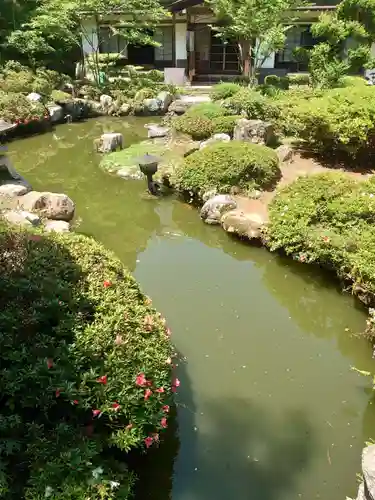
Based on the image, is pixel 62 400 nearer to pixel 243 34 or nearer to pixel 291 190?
pixel 291 190

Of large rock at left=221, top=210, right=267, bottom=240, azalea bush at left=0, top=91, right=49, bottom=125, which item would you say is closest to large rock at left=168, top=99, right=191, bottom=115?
azalea bush at left=0, top=91, right=49, bottom=125

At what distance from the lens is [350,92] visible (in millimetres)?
10859

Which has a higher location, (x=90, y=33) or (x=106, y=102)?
(x=90, y=33)

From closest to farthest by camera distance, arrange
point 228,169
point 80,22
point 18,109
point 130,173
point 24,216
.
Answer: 1. point 24,216
2. point 228,169
3. point 130,173
4. point 18,109
5. point 80,22

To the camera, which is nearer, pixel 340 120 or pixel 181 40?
pixel 340 120

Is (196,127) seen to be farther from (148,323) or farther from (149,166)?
(148,323)

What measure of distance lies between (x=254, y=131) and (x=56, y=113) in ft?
29.5

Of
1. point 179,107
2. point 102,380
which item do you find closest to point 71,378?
point 102,380

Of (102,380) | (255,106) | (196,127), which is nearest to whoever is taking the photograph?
(102,380)

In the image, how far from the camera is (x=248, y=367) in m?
5.32

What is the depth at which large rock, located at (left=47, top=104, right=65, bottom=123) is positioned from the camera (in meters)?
17.2

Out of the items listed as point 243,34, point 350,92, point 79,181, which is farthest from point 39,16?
point 350,92

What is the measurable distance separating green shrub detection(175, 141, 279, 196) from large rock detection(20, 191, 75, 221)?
110 inches

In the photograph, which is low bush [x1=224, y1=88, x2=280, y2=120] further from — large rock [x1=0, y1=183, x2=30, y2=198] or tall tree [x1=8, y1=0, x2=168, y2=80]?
tall tree [x1=8, y1=0, x2=168, y2=80]
